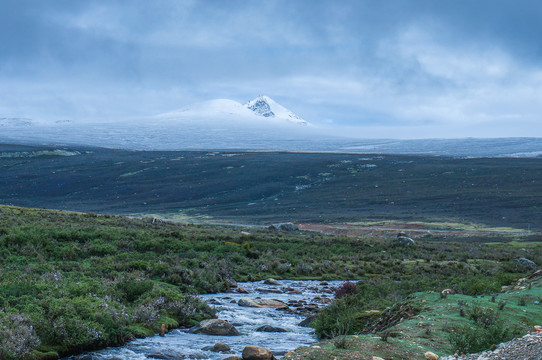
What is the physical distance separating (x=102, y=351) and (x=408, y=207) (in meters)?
101

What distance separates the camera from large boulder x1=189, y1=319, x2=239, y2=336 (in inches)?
659

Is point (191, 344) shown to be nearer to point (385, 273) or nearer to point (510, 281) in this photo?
point (510, 281)

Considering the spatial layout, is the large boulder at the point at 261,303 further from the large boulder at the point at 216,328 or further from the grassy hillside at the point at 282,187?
the grassy hillside at the point at 282,187

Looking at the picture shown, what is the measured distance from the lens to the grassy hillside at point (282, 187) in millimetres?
106000

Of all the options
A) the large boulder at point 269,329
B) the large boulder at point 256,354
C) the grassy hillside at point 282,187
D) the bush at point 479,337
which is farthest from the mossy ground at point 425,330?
the grassy hillside at point 282,187

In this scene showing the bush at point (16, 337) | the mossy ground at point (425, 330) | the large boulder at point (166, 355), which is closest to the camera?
the mossy ground at point (425, 330)

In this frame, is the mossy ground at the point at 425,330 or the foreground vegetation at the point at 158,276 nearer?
the mossy ground at the point at 425,330

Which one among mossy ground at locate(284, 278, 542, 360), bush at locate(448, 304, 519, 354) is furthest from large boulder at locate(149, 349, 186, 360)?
bush at locate(448, 304, 519, 354)

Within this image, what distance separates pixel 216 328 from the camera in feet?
55.3

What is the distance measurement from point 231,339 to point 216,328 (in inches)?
35.6

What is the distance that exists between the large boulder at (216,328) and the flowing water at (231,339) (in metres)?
0.25

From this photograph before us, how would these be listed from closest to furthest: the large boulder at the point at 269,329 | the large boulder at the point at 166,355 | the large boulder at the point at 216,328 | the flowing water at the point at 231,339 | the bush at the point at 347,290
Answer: the large boulder at the point at 166,355 → the flowing water at the point at 231,339 → the large boulder at the point at 216,328 → the large boulder at the point at 269,329 → the bush at the point at 347,290

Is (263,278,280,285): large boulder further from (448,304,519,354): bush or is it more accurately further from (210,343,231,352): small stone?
(448,304,519,354): bush

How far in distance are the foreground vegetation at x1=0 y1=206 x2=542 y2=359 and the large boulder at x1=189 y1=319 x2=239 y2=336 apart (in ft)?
3.05
